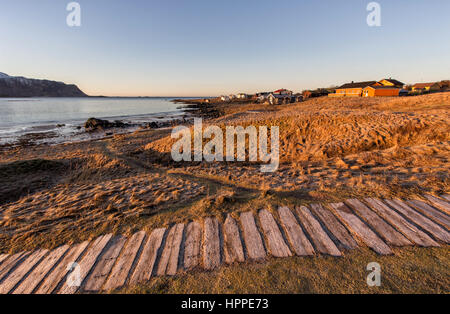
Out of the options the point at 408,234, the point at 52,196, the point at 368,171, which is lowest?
the point at 52,196

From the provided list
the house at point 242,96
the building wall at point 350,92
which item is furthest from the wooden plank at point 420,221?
the house at point 242,96

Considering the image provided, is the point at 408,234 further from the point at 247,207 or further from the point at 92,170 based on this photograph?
the point at 92,170

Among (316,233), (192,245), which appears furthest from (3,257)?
(316,233)

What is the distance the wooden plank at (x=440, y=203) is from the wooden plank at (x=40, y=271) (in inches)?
293

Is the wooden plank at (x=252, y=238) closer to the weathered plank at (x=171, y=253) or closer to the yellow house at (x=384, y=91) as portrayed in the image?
the weathered plank at (x=171, y=253)

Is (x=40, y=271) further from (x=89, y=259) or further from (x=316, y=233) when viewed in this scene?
(x=316, y=233)

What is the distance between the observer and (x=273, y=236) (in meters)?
3.27

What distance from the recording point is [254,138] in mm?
11984

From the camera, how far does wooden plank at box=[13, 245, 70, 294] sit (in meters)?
2.68

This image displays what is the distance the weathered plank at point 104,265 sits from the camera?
2.55 metres
